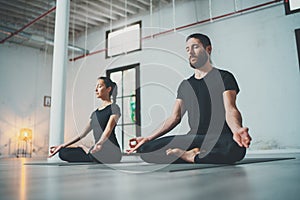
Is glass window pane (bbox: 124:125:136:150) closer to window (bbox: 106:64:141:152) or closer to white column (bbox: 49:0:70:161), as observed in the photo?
window (bbox: 106:64:141:152)

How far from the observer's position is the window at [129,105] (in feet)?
21.7

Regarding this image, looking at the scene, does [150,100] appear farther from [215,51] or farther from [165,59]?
[215,51]

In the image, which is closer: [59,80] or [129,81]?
[59,80]

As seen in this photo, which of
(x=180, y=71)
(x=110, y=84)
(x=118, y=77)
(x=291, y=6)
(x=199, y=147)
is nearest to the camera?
(x=199, y=147)

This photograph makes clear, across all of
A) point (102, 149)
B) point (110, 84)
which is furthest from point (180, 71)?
point (102, 149)

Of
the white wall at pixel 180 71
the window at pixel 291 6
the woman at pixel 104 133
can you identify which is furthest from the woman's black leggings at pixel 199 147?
the window at pixel 291 6

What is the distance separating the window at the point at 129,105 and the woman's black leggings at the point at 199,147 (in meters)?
4.64

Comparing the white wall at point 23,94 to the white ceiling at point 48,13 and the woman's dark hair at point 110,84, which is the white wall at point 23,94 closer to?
the white ceiling at point 48,13

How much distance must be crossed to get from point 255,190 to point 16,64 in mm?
7986

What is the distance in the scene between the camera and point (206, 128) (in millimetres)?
1799

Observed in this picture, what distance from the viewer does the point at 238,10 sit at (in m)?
5.51

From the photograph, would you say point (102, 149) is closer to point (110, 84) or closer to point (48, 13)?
point (110, 84)

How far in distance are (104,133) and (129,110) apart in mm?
4411

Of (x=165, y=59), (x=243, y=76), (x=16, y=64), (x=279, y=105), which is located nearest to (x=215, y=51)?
(x=243, y=76)
